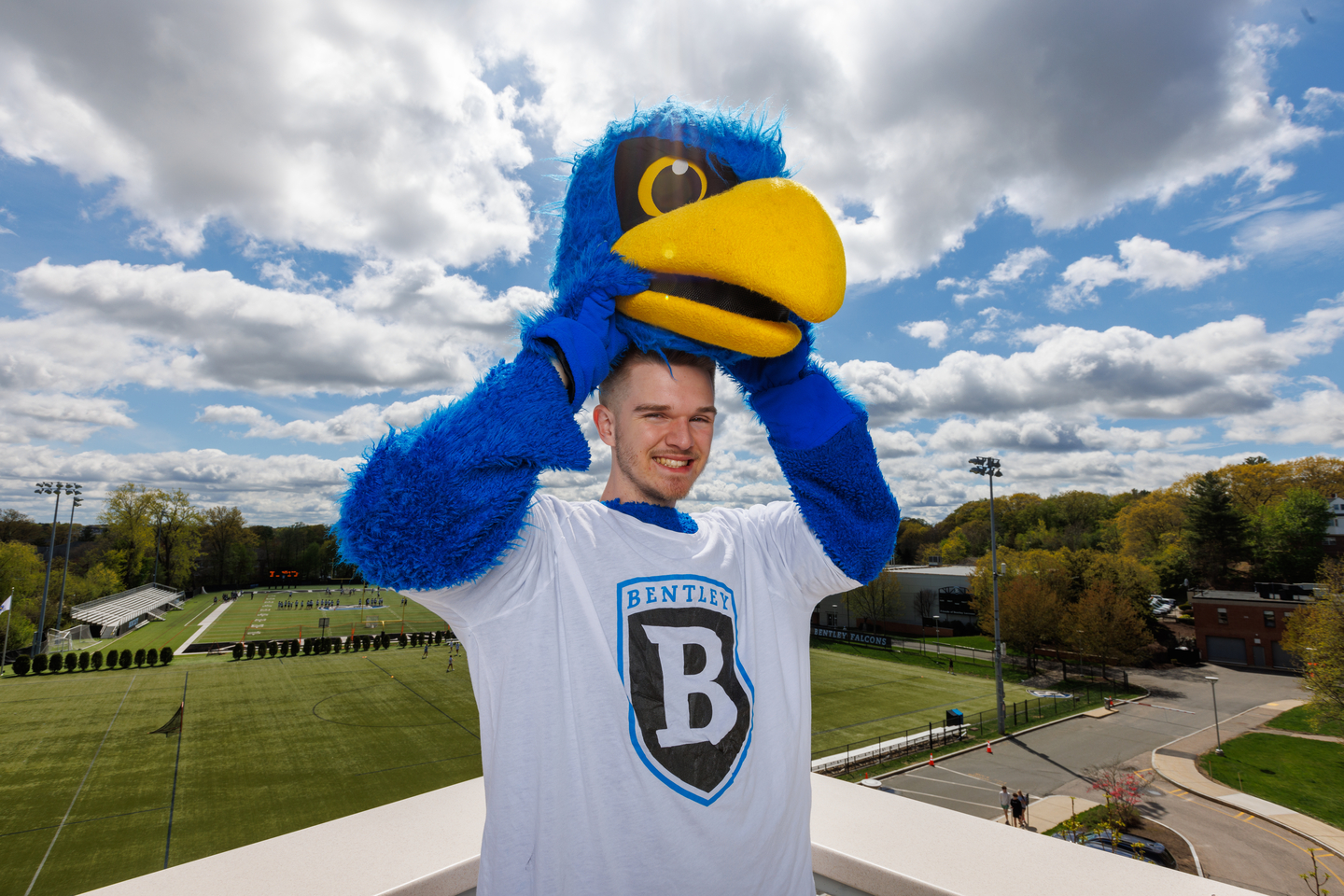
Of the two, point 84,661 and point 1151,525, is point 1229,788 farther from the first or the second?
point 1151,525

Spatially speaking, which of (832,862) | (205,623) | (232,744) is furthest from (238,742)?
(205,623)

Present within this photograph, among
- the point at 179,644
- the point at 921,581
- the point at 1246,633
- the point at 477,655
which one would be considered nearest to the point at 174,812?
the point at 477,655

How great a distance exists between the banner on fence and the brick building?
15.5 meters

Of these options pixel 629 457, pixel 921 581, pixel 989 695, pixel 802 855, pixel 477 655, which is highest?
pixel 629 457

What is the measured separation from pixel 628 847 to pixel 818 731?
2070 centimetres

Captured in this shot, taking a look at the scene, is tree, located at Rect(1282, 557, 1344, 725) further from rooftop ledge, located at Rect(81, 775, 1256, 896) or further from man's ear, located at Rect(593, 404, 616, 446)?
man's ear, located at Rect(593, 404, 616, 446)

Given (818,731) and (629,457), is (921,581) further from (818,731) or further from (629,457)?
(629,457)

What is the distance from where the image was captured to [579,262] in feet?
5.27

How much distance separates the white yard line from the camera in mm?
33406

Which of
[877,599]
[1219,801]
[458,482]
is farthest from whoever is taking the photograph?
[877,599]

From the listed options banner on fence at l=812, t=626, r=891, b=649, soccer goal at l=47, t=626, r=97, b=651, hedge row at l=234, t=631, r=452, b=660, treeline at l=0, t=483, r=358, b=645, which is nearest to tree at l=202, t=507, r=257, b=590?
treeline at l=0, t=483, r=358, b=645

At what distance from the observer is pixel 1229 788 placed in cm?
1614

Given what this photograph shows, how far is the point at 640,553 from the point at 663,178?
97 cm

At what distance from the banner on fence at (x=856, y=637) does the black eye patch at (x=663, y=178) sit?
38.9 m
